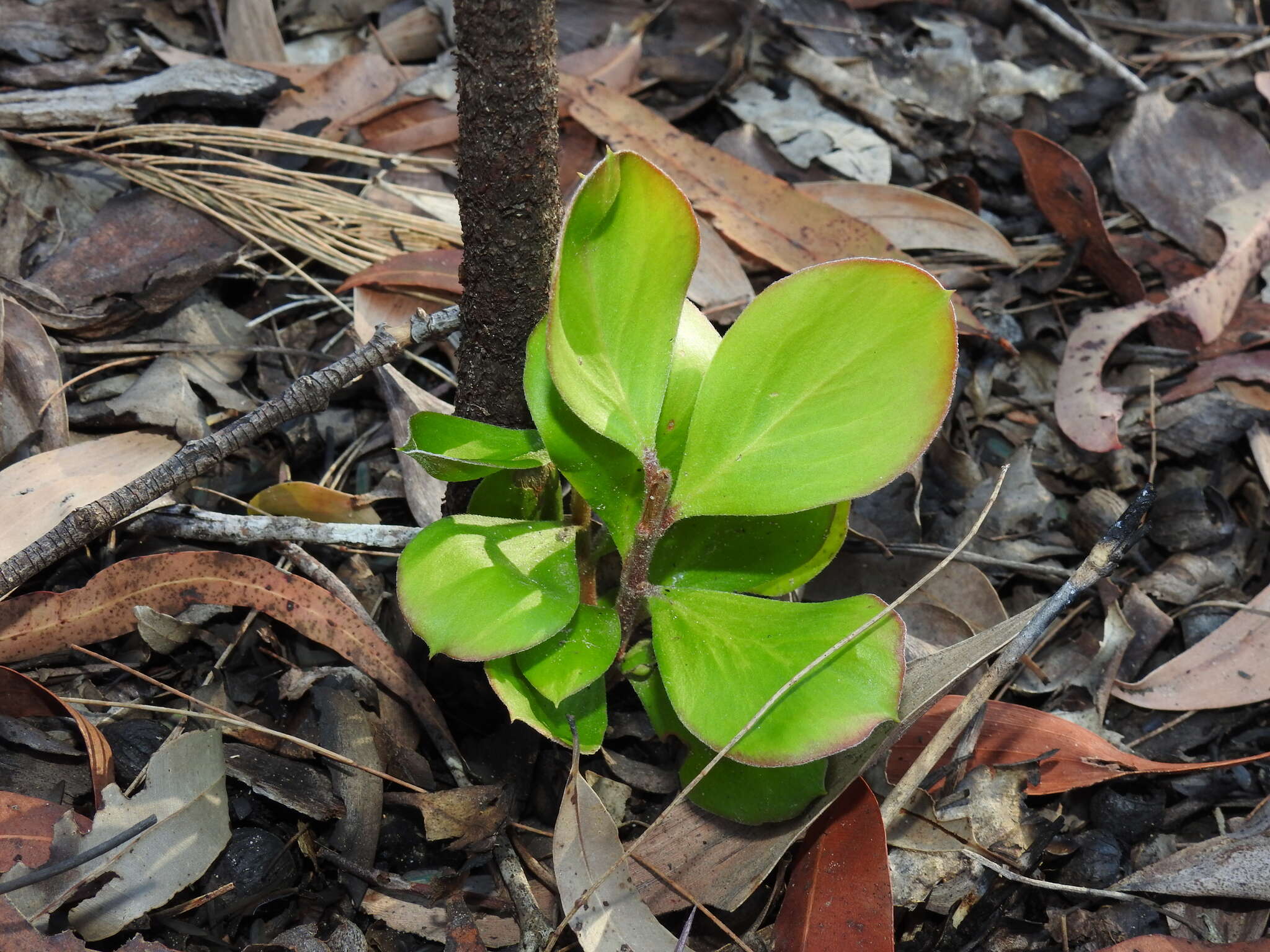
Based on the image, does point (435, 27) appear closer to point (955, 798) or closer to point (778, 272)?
point (778, 272)

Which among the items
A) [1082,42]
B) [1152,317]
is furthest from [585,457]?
[1082,42]

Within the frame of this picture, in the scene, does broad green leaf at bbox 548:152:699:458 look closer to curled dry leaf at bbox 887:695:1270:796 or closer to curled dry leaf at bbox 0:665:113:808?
curled dry leaf at bbox 887:695:1270:796

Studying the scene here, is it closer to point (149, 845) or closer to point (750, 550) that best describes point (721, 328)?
point (750, 550)

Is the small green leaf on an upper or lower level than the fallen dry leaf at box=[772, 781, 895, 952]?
upper

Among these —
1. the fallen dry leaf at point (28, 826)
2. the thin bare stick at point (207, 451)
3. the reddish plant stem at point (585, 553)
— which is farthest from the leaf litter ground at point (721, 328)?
the reddish plant stem at point (585, 553)

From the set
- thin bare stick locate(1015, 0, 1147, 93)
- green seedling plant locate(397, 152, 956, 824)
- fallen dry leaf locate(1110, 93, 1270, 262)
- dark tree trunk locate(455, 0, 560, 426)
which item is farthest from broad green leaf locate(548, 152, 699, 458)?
thin bare stick locate(1015, 0, 1147, 93)

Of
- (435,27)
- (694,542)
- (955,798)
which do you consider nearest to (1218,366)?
(955,798)

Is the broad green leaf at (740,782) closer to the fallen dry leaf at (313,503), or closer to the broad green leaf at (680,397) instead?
the broad green leaf at (680,397)
